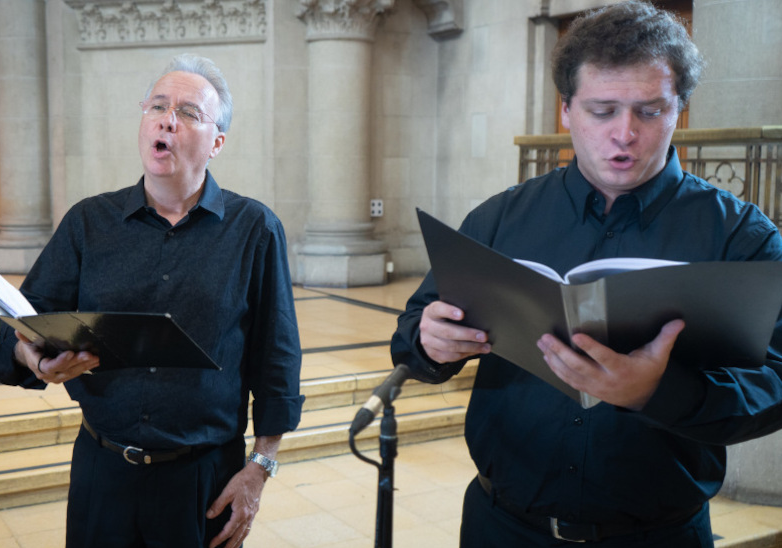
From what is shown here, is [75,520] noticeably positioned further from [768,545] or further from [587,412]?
[768,545]

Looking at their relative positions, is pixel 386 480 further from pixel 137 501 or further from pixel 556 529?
pixel 137 501

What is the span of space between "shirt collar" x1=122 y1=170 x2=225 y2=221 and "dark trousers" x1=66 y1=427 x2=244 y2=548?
0.54 meters

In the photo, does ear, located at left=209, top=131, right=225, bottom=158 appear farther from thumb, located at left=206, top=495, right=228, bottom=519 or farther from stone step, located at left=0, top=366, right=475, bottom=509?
stone step, located at left=0, top=366, right=475, bottom=509

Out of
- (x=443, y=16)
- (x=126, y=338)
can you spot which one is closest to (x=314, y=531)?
(x=126, y=338)

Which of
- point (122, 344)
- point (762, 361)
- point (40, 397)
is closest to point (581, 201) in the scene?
point (762, 361)

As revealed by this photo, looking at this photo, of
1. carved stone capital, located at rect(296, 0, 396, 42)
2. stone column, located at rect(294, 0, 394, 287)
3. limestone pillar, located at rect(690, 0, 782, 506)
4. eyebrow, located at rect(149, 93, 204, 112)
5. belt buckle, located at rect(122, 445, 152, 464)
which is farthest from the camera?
stone column, located at rect(294, 0, 394, 287)

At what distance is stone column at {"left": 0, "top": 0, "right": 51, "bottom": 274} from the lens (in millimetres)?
9156

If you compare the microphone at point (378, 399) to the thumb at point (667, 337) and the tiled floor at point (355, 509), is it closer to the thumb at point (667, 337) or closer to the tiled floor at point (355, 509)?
the thumb at point (667, 337)

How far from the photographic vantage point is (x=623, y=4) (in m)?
1.58

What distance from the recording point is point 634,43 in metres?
1.50

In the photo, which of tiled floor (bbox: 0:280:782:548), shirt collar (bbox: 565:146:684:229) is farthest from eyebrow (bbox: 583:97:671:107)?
tiled floor (bbox: 0:280:782:548)

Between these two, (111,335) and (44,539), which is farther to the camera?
(44,539)

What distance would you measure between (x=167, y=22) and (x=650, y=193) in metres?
8.36

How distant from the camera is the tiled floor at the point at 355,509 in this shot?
376cm
